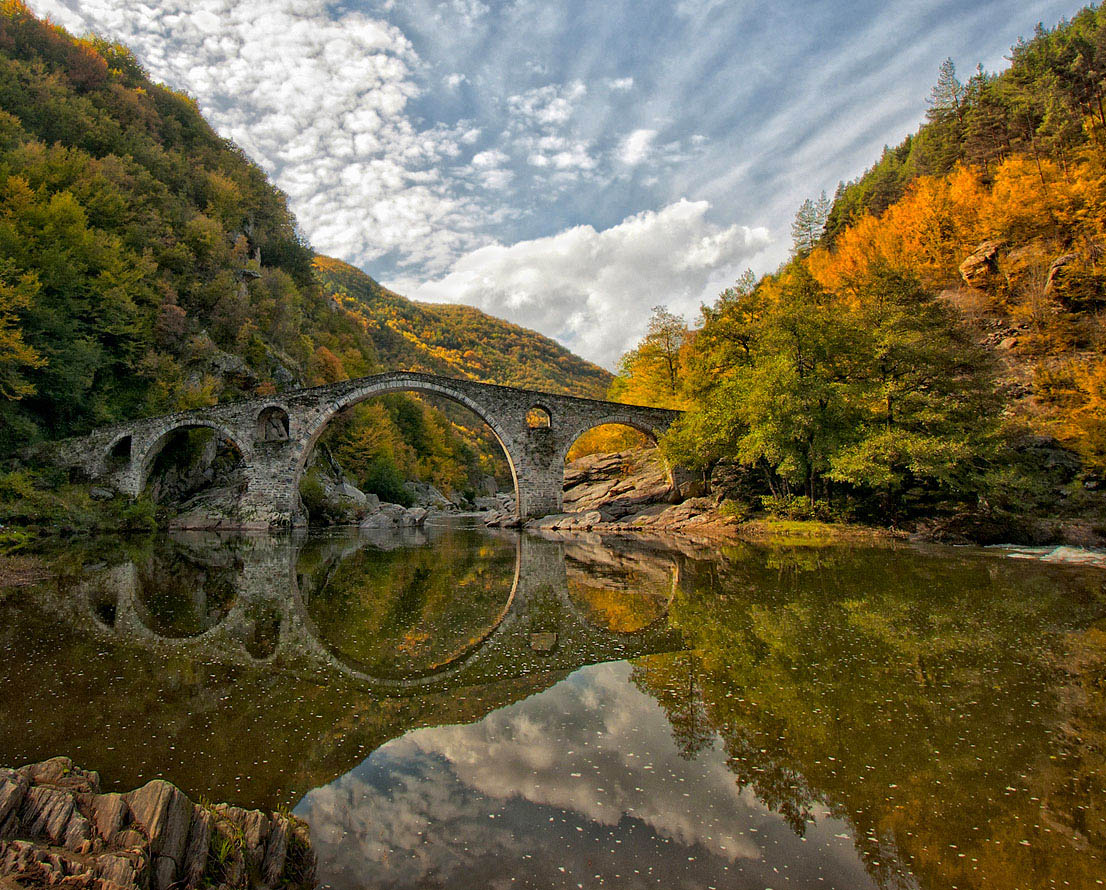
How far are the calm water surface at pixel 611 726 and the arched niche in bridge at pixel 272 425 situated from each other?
66.2 feet

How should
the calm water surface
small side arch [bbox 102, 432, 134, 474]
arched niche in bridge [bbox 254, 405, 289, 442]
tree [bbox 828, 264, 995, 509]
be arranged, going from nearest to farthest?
the calm water surface, tree [bbox 828, 264, 995, 509], small side arch [bbox 102, 432, 134, 474], arched niche in bridge [bbox 254, 405, 289, 442]

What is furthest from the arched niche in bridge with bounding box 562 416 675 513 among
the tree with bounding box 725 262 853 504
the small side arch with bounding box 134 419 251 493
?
the small side arch with bounding box 134 419 251 493

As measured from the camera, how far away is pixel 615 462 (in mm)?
38875

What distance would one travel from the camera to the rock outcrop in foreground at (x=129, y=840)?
1.96m

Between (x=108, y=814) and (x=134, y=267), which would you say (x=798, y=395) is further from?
(x=134, y=267)

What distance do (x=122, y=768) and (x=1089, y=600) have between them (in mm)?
13273

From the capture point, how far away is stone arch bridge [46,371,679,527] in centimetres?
2730

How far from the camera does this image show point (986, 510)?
19422 millimetres

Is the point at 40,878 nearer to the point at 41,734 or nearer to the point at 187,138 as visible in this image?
the point at 41,734

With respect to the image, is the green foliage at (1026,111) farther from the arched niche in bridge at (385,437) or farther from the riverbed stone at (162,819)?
the riverbed stone at (162,819)

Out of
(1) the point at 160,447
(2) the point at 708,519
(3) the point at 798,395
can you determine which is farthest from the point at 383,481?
(3) the point at 798,395

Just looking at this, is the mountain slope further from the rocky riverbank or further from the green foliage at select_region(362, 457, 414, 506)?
the rocky riverbank

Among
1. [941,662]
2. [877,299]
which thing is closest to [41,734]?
[941,662]

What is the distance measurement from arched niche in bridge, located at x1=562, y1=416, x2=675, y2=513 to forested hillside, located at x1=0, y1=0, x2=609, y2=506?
16378mm
